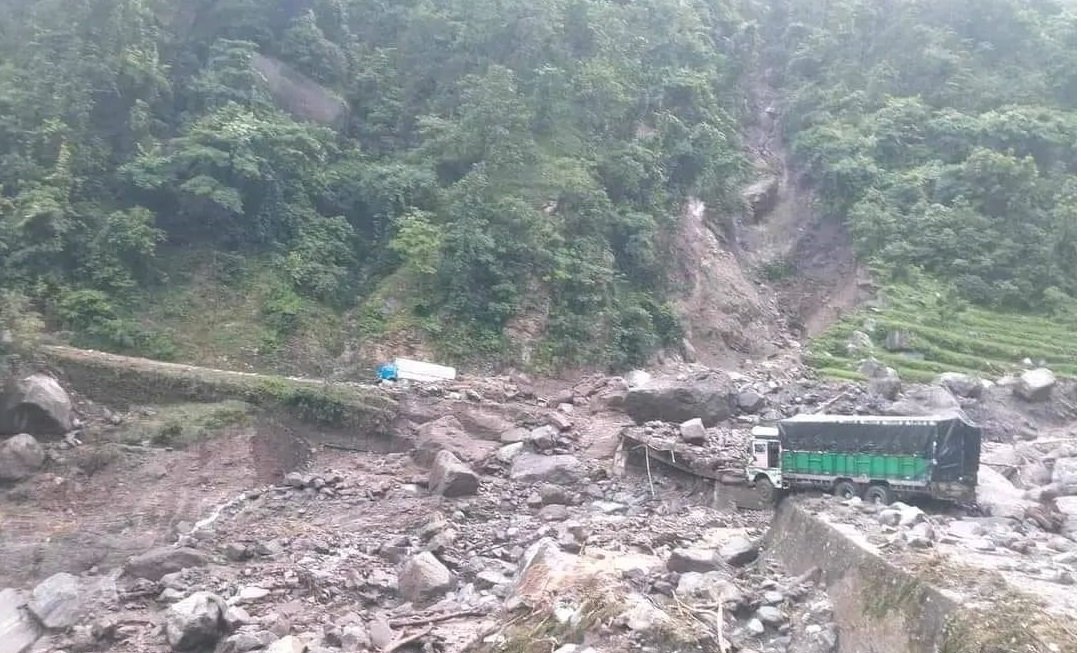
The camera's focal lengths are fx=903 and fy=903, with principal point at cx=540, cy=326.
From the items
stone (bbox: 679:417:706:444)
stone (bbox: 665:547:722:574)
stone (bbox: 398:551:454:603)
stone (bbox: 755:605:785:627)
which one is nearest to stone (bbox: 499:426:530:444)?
stone (bbox: 679:417:706:444)

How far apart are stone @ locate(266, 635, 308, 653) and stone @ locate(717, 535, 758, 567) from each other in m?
5.80

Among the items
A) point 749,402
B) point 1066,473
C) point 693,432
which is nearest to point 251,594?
point 693,432

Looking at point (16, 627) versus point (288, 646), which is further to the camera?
point (16, 627)

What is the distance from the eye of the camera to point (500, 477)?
18.9 metres

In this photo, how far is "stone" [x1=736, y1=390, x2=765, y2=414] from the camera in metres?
23.1

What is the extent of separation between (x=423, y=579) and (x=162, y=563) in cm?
462

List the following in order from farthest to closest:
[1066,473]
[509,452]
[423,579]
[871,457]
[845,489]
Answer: [509,452], [1066,473], [845,489], [871,457], [423,579]

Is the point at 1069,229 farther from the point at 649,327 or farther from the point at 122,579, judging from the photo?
the point at 122,579

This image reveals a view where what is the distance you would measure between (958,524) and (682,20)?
28.5 m

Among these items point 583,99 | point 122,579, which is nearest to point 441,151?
point 583,99

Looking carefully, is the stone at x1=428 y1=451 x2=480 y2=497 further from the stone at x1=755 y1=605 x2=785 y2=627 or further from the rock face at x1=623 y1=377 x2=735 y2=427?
the stone at x1=755 y1=605 x2=785 y2=627

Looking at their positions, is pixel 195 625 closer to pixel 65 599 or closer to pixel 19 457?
pixel 65 599

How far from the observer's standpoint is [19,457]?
56.2ft

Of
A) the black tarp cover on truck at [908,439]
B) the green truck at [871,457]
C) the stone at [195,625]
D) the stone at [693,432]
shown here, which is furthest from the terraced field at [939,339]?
the stone at [195,625]
